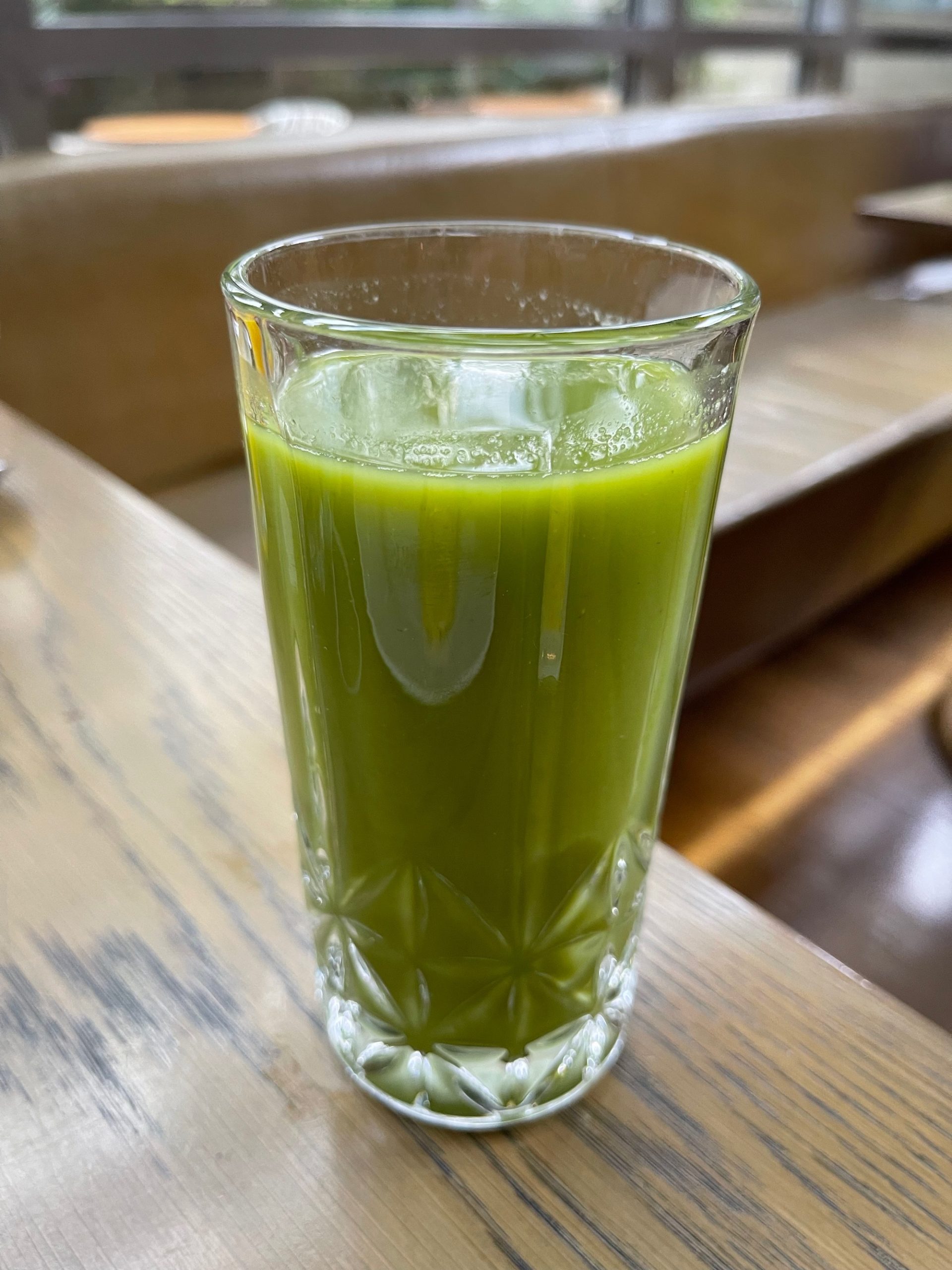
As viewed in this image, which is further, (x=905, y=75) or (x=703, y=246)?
(x=905, y=75)

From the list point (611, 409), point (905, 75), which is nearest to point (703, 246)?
point (611, 409)

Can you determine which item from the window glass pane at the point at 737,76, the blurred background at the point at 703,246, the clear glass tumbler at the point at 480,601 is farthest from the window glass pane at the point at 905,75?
the clear glass tumbler at the point at 480,601

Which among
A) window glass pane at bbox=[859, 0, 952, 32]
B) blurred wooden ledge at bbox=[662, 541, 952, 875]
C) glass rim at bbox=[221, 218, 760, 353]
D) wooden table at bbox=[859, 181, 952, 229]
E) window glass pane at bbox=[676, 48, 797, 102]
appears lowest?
blurred wooden ledge at bbox=[662, 541, 952, 875]

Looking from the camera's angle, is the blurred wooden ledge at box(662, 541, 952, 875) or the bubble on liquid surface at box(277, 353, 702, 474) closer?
the bubble on liquid surface at box(277, 353, 702, 474)

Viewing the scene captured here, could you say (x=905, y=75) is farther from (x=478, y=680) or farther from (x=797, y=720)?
(x=478, y=680)

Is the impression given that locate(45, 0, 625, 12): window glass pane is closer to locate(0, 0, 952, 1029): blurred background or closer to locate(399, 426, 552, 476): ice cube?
locate(0, 0, 952, 1029): blurred background

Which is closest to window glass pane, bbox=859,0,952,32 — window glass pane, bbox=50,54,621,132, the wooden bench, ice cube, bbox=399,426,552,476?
window glass pane, bbox=50,54,621,132

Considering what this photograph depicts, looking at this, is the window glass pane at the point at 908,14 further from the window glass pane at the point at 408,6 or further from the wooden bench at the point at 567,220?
the wooden bench at the point at 567,220

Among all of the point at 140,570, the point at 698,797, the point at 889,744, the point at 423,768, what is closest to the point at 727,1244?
the point at 423,768
